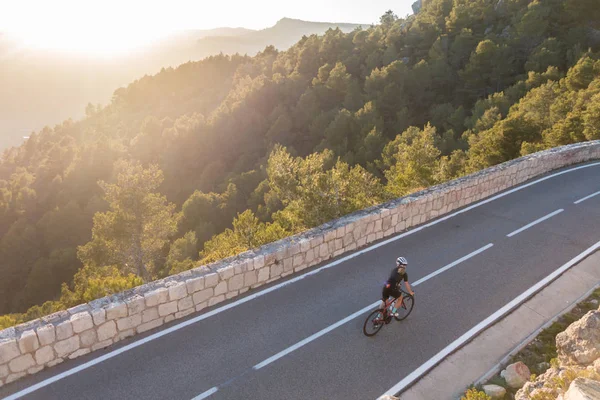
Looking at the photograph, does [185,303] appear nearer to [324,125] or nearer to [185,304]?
[185,304]

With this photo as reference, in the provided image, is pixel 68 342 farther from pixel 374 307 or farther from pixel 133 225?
pixel 133 225

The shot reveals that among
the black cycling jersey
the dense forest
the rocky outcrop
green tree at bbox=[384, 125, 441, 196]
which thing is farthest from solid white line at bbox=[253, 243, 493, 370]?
the dense forest

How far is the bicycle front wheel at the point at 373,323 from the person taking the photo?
270 inches

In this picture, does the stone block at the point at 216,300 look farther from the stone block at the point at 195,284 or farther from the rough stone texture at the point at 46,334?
the rough stone texture at the point at 46,334

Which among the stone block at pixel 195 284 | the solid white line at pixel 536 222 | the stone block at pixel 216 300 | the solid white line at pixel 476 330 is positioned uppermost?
the stone block at pixel 195 284

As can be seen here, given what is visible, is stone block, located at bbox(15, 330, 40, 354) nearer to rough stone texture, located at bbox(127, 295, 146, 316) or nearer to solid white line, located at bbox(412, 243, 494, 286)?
rough stone texture, located at bbox(127, 295, 146, 316)

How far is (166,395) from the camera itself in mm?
5523

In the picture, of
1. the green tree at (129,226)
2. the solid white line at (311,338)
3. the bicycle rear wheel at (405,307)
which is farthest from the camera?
the green tree at (129,226)

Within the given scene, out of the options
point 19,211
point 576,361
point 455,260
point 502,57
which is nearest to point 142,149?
point 19,211

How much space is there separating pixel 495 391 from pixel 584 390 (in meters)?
2.41

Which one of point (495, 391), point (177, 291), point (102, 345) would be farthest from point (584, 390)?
point (102, 345)

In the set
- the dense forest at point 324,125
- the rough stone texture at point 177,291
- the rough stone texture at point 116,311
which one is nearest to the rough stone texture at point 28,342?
the rough stone texture at point 116,311

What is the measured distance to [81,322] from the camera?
598cm

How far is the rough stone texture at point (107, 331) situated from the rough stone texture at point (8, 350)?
1062 millimetres
